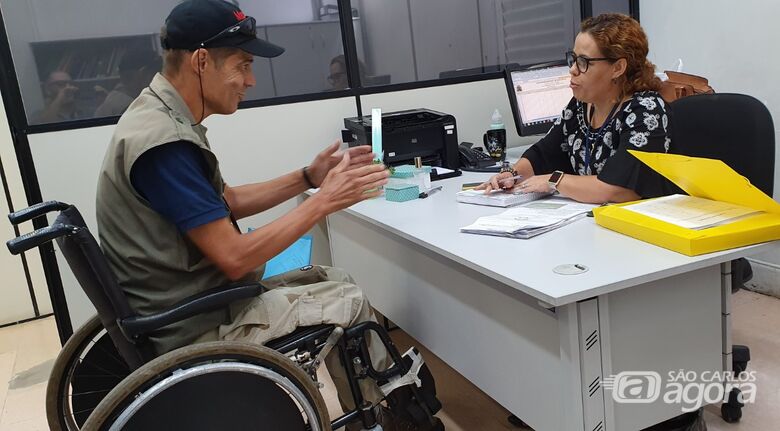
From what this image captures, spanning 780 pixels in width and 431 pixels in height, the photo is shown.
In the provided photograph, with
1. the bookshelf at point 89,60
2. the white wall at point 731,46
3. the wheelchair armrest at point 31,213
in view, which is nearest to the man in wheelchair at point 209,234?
the wheelchair armrest at point 31,213

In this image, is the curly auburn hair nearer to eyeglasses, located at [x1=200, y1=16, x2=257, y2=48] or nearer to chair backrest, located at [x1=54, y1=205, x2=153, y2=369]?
eyeglasses, located at [x1=200, y1=16, x2=257, y2=48]

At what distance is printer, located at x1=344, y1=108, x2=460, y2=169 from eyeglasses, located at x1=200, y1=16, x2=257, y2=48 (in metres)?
1.07

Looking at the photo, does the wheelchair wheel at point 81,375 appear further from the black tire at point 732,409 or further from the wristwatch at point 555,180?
the black tire at point 732,409

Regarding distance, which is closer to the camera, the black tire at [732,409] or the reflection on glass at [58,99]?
the black tire at [732,409]

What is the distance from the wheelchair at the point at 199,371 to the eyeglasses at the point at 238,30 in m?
0.52

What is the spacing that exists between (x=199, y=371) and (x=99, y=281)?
28 centimetres

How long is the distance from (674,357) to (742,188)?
1.37 ft

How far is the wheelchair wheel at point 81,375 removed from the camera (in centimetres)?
149

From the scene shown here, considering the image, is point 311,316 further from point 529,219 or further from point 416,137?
point 416,137

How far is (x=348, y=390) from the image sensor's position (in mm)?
1478

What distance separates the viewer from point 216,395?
1.23m

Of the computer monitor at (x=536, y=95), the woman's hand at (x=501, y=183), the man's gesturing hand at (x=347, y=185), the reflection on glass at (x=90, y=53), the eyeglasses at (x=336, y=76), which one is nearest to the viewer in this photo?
the man's gesturing hand at (x=347, y=185)

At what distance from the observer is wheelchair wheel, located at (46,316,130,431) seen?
149cm

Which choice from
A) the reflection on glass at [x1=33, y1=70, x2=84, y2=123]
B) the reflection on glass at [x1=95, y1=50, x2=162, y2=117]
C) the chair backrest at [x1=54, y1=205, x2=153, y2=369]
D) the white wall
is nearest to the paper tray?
the chair backrest at [x1=54, y1=205, x2=153, y2=369]
